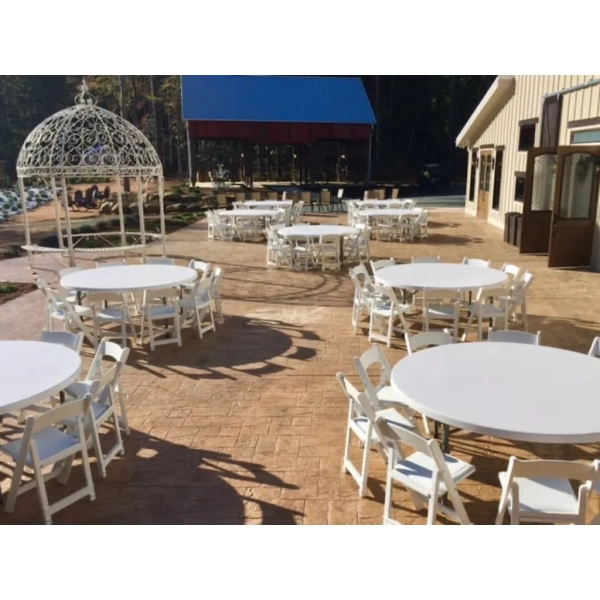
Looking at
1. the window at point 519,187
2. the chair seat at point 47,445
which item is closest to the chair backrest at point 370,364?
the chair seat at point 47,445

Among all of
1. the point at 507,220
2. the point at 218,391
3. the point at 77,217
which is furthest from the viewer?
the point at 77,217

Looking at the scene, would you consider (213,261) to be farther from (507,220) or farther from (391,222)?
(507,220)

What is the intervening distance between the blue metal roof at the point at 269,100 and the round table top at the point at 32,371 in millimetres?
20618

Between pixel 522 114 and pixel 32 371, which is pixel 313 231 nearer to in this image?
pixel 522 114

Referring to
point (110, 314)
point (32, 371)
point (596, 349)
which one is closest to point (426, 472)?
point (596, 349)

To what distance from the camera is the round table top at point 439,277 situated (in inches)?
257

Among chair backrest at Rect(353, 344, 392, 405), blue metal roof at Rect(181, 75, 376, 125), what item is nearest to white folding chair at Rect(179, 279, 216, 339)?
chair backrest at Rect(353, 344, 392, 405)

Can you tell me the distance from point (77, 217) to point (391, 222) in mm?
11373

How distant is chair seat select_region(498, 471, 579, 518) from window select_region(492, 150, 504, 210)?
579 inches

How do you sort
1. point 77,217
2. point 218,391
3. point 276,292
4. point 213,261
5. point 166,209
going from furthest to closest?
point 166,209 < point 77,217 < point 213,261 < point 276,292 < point 218,391

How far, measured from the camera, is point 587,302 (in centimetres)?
855

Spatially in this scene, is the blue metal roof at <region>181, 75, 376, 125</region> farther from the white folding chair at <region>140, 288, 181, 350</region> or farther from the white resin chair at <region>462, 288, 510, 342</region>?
the white resin chair at <region>462, 288, 510, 342</region>

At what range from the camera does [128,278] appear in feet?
23.3

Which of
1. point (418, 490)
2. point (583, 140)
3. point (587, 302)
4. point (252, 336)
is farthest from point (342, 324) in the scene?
point (583, 140)
